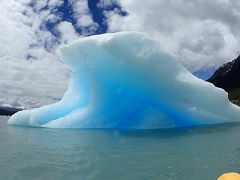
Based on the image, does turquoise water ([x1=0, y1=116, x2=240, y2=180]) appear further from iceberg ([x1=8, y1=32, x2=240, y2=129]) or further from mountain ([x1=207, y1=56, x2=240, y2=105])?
mountain ([x1=207, y1=56, x2=240, y2=105])

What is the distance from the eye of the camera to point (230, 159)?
24.8ft

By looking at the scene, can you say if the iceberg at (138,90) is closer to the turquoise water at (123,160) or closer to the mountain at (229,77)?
the turquoise water at (123,160)

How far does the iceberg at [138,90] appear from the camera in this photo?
1667 centimetres

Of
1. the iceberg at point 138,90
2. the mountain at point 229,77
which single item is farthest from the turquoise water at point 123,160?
the mountain at point 229,77

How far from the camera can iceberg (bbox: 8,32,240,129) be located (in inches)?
656

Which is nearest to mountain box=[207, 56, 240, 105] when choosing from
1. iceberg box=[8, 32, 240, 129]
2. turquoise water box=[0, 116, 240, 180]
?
iceberg box=[8, 32, 240, 129]

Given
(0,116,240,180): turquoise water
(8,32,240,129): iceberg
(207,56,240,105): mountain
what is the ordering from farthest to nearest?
1. (207,56,240,105): mountain
2. (8,32,240,129): iceberg
3. (0,116,240,180): turquoise water

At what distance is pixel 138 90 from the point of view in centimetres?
1780

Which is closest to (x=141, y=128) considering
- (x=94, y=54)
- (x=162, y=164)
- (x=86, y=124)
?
(x=86, y=124)

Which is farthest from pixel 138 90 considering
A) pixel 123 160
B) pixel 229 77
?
pixel 229 77

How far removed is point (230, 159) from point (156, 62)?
951 cm

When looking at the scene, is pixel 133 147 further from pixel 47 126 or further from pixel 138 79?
pixel 47 126

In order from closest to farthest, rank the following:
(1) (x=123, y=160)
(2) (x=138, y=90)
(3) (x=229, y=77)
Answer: (1) (x=123, y=160) < (2) (x=138, y=90) < (3) (x=229, y=77)

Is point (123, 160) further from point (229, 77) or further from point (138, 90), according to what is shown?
point (229, 77)
